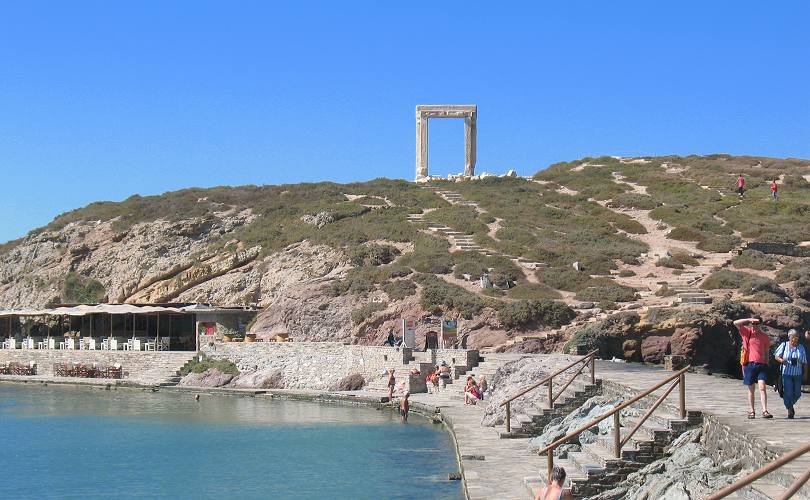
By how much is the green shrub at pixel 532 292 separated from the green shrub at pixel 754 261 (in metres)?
9.80

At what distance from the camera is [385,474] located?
772 inches

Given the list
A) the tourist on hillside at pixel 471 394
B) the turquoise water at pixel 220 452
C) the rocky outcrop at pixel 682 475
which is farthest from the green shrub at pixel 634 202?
the rocky outcrop at pixel 682 475

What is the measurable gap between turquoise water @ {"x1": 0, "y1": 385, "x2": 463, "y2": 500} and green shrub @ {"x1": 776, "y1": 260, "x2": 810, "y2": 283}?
2212cm

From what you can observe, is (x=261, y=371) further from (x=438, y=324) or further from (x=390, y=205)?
(x=390, y=205)

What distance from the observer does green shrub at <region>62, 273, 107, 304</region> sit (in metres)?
60.0

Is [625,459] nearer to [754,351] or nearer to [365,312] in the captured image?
[754,351]

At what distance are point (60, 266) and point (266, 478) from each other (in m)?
49.6

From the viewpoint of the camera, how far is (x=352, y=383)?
118 feet

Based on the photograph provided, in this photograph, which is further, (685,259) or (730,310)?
(685,259)

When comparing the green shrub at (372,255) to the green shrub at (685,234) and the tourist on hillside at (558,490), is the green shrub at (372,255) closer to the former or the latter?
the green shrub at (685,234)

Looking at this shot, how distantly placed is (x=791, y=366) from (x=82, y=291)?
52.5m

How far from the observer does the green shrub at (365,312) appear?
43125 mm

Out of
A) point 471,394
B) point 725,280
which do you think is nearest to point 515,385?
point 471,394

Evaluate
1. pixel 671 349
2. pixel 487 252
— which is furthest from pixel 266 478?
pixel 487 252
